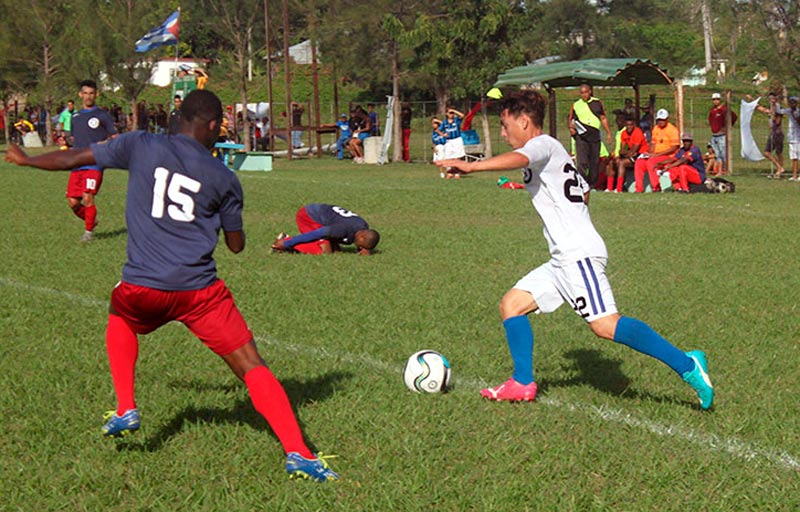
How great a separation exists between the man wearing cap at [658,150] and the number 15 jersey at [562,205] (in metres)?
15.2

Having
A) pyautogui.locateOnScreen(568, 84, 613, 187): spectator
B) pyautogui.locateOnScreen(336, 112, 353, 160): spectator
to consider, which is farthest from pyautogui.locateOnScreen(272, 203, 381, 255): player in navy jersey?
pyautogui.locateOnScreen(336, 112, 353, 160): spectator

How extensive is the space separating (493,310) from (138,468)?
4.26 m

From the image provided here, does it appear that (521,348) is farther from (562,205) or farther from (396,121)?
(396,121)

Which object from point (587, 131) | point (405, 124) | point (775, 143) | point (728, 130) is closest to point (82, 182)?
point (587, 131)

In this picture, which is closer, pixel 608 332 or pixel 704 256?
pixel 608 332

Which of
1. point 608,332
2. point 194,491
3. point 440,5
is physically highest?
point 440,5

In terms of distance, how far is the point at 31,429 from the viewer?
542cm

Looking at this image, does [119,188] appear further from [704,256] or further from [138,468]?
[138,468]

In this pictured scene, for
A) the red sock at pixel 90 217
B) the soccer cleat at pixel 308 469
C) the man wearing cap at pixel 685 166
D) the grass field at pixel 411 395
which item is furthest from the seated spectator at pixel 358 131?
the soccer cleat at pixel 308 469

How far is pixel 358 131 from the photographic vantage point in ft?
115

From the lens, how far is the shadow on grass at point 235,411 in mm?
5213

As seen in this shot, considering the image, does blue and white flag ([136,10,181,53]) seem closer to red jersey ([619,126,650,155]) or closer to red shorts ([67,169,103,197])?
red jersey ([619,126,650,155])

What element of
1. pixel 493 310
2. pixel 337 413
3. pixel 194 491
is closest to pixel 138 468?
pixel 194 491

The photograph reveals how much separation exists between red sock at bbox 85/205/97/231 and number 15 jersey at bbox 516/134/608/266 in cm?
867
